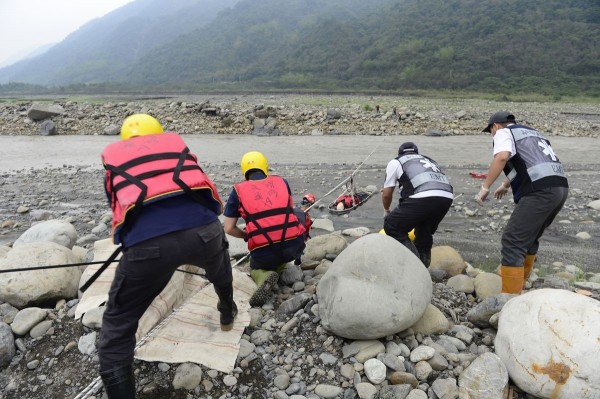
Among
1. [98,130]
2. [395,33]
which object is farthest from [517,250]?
[395,33]

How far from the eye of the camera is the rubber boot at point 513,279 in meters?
3.99

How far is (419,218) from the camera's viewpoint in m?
4.68

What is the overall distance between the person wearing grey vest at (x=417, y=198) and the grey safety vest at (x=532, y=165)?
76cm

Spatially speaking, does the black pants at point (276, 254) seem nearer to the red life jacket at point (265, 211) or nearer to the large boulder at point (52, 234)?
the red life jacket at point (265, 211)

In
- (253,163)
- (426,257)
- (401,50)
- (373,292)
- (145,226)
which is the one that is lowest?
(426,257)

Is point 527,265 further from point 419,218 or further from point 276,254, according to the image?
point 276,254

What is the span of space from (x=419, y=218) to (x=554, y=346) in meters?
2.21

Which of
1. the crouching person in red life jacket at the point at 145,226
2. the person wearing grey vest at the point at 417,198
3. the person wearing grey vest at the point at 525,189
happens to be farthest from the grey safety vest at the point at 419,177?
the crouching person in red life jacket at the point at 145,226

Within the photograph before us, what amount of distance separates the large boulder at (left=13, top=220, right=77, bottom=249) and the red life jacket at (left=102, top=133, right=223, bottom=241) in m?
3.61

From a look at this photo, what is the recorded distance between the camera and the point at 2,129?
66.2 feet

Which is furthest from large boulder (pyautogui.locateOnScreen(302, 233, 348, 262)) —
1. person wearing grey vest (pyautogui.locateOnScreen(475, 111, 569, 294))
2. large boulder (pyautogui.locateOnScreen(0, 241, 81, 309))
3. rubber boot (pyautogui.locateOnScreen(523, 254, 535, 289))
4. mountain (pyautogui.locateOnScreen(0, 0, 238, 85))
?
mountain (pyautogui.locateOnScreen(0, 0, 238, 85))

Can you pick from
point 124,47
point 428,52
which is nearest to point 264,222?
point 428,52

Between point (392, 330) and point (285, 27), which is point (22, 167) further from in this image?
point (285, 27)

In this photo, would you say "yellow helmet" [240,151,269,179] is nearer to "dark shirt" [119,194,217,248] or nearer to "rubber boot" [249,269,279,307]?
"rubber boot" [249,269,279,307]
